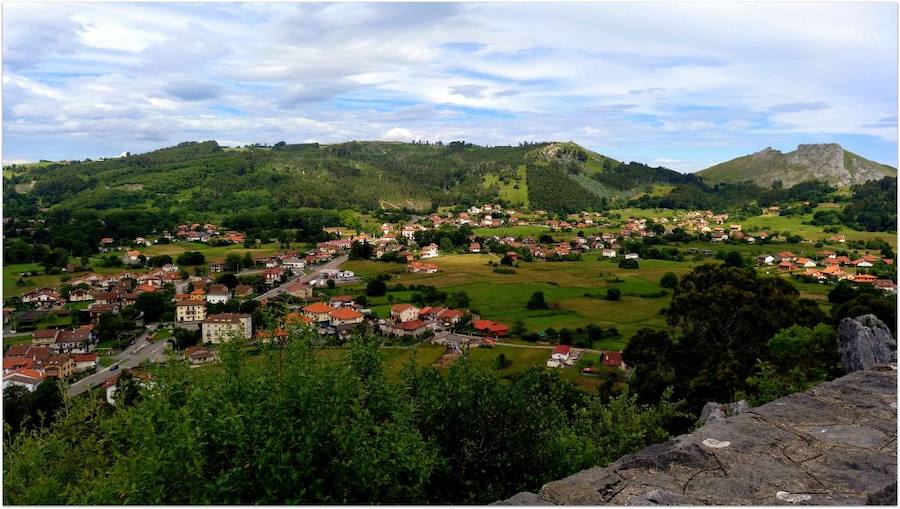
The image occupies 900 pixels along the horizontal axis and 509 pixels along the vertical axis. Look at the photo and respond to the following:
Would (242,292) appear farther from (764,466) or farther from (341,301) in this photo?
(764,466)

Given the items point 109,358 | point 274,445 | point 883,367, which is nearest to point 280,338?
point 274,445

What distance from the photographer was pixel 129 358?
3581 centimetres

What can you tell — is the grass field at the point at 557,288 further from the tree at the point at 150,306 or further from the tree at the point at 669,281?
the tree at the point at 150,306

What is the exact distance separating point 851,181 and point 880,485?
743 feet

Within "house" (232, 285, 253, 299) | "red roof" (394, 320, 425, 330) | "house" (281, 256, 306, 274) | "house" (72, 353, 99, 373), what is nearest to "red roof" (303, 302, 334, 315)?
"red roof" (394, 320, 425, 330)

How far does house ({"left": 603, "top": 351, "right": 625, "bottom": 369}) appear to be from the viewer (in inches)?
1166

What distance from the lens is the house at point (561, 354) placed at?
30312mm

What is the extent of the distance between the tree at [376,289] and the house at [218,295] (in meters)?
12.7

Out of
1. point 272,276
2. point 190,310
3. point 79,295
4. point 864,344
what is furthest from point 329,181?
point 864,344

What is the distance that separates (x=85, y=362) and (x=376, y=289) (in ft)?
79.6

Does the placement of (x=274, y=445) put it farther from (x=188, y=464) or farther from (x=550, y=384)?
(x=550, y=384)

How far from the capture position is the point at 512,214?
394 ft

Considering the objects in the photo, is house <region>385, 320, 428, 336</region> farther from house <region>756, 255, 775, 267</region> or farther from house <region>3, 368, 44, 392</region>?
house <region>756, 255, 775, 267</region>

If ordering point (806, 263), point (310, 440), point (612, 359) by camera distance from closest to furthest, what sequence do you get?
point (310, 440)
point (612, 359)
point (806, 263)
